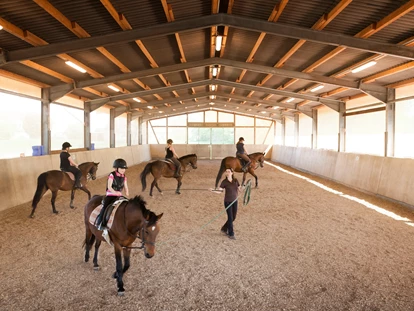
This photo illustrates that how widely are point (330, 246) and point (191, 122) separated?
2590cm

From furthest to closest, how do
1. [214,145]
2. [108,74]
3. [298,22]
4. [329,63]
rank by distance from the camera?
[214,145] → [108,74] → [329,63] → [298,22]

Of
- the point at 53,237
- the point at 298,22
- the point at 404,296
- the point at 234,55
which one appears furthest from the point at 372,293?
the point at 234,55

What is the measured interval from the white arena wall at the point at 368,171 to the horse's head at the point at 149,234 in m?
8.53

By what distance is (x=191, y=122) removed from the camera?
1216 inches

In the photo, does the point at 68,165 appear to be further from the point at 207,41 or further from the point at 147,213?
the point at 207,41

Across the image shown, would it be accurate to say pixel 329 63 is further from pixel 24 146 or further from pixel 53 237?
pixel 24 146

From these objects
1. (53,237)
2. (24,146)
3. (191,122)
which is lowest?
(53,237)

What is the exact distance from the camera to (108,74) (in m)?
13.0

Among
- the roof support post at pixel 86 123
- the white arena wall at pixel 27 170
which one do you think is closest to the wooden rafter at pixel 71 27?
the white arena wall at pixel 27 170

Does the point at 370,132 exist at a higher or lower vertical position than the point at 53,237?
higher

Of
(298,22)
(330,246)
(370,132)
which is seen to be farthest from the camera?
(370,132)

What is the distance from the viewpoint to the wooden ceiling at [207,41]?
6.93m

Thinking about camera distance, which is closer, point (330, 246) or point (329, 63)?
point (330, 246)

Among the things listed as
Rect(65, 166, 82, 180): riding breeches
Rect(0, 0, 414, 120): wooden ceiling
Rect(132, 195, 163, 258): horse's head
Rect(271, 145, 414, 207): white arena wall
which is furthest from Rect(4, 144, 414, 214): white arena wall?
Rect(132, 195, 163, 258): horse's head
